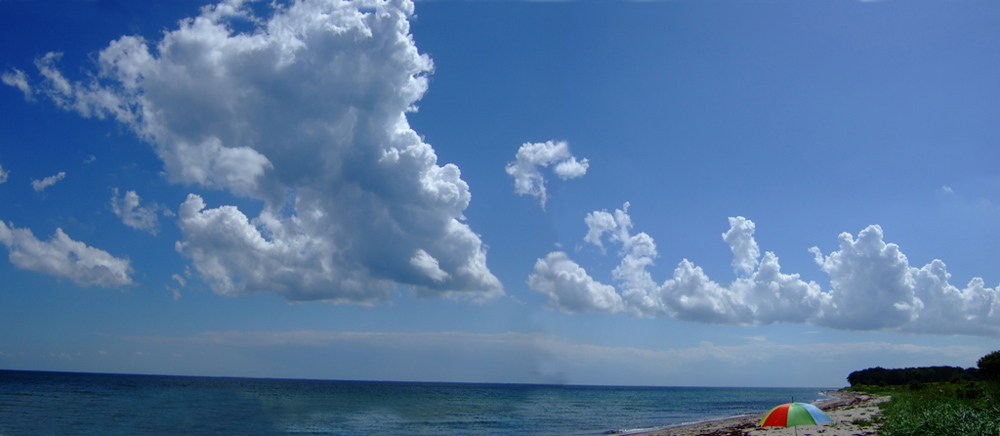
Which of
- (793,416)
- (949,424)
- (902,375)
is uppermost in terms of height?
(793,416)

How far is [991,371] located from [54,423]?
79.1 m

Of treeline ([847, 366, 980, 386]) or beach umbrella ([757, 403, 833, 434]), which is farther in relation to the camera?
treeline ([847, 366, 980, 386])

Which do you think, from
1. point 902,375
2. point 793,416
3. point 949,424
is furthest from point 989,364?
point 902,375

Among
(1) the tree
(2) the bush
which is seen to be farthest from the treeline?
(2) the bush

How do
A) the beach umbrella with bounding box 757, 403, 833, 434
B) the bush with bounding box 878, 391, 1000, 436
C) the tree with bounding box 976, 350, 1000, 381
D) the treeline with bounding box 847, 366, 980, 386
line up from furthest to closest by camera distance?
1. the treeline with bounding box 847, 366, 980, 386
2. the tree with bounding box 976, 350, 1000, 381
3. the beach umbrella with bounding box 757, 403, 833, 434
4. the bush with bounding box 878, 391, 1000, 436

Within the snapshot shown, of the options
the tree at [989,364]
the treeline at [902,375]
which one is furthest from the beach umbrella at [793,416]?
the treeline at [902,375]

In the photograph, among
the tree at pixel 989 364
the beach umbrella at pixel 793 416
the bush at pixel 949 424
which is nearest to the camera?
the bush at pixel 949 424

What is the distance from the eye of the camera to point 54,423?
149 ft

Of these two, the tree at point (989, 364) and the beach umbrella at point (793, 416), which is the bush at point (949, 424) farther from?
the tree at point (989, 364)

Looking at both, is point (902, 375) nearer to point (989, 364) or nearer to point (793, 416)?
point (989, 364)

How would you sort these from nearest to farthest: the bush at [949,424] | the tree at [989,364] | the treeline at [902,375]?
the bush at [949,424]
the tree at [989,364]
the treeline at [902,375]

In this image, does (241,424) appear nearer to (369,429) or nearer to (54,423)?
(369,429)

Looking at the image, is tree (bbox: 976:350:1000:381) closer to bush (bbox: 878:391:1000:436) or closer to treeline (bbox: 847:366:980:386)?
bush (bbox: 878:391:1000:436)

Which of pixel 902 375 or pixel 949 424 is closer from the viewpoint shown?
pixel 949 424
